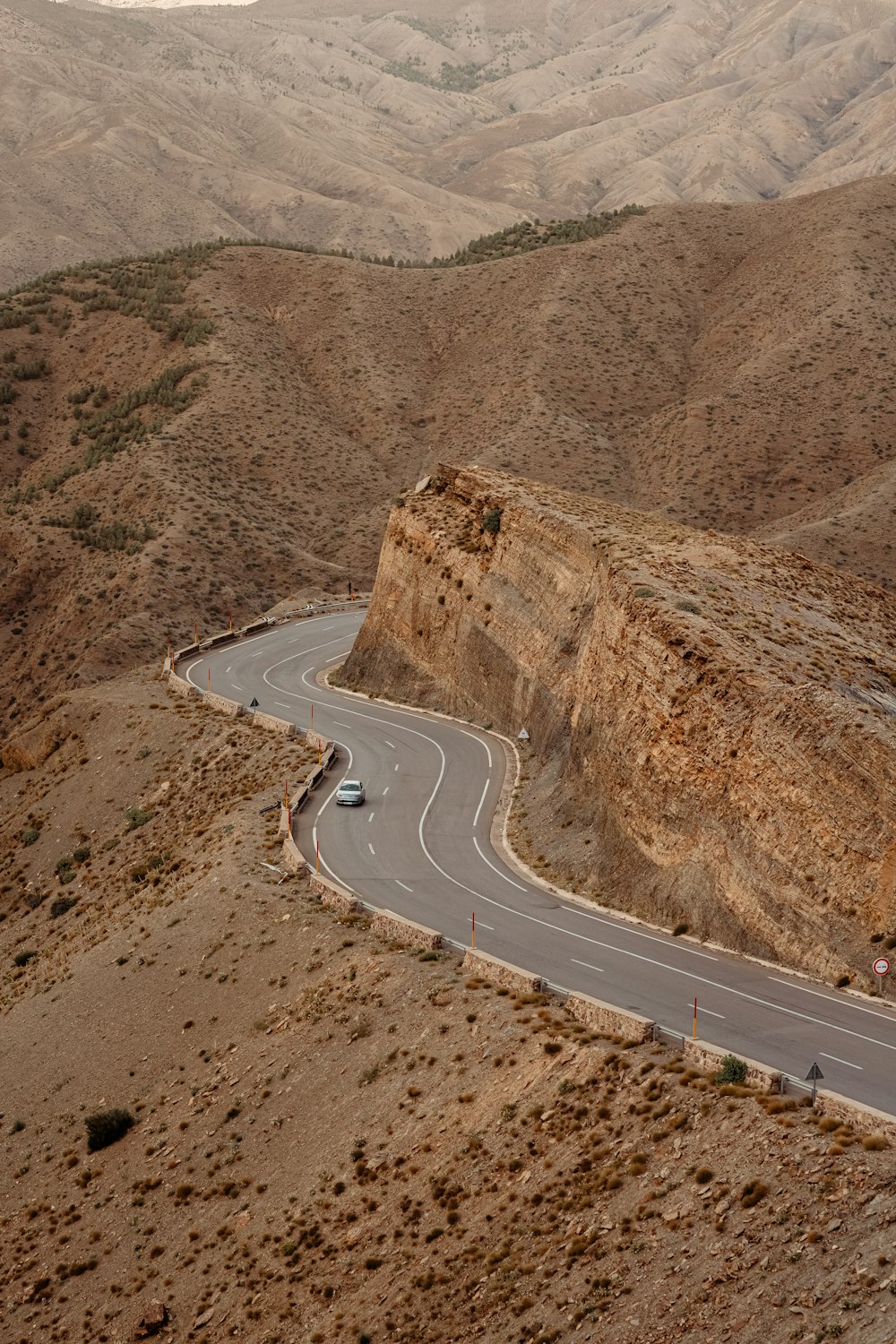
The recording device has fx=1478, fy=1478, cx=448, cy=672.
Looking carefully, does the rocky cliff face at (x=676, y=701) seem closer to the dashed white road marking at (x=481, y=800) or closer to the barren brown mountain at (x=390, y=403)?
the dashed white road marking at (x=481, y=800)

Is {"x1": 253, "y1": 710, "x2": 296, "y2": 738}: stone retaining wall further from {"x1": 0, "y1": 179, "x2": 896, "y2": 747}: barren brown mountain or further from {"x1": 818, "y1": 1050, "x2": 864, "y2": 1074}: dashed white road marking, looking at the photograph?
{"x1": 818, "y1": 1050, "x2": 864, "y2": 1074}: dashed white road marking

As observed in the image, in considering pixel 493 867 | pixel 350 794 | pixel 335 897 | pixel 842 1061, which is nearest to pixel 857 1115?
pixel 842 1061

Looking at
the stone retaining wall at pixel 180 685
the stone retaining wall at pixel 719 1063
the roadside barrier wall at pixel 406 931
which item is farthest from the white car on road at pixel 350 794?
the stone retaining wall at pixel 719 1063

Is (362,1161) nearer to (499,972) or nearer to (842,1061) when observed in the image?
(499,972)

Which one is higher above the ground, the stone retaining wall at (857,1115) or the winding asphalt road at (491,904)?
the stone retaining wall at (857,1115)

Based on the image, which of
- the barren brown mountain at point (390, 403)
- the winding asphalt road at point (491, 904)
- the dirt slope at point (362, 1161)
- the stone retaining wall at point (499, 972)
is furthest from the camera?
the barren brown mountain at point (390, 403)

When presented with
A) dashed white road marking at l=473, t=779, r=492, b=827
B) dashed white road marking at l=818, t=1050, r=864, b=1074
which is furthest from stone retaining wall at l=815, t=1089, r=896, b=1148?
dashed white road marking at l=473, t=779, r=492, b=827
